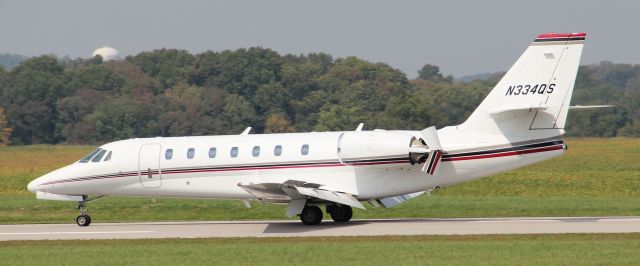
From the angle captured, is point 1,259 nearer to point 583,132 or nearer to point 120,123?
point 120,123

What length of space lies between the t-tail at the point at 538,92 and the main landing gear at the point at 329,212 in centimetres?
422

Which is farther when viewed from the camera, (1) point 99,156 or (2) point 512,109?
(1) point 99,156

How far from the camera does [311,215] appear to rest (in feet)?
92.5

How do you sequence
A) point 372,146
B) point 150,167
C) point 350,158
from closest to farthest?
point 372,146
point 350,158
point 150,167

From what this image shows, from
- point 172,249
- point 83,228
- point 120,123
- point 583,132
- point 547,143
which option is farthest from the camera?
point 583,132

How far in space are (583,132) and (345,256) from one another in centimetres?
8038

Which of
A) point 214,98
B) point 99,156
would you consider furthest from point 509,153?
point 214,98

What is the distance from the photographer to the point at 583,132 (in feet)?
322

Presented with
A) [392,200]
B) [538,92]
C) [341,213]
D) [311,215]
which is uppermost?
[538,92]

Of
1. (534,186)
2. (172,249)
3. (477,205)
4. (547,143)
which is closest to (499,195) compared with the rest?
(534,186)

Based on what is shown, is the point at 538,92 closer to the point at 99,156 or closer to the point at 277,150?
the point at 277,150

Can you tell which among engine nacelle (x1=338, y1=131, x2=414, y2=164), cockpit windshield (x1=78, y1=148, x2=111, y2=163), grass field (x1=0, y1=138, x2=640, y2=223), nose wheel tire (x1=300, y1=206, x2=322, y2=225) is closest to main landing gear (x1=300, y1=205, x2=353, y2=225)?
nose wheel tire (x1=300, y1=206, x2=322, y2=225)

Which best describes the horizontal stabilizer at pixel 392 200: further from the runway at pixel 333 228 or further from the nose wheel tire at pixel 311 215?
the nose wheel tire at pixel 311 215

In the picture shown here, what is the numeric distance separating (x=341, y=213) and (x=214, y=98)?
73915 millimetres
